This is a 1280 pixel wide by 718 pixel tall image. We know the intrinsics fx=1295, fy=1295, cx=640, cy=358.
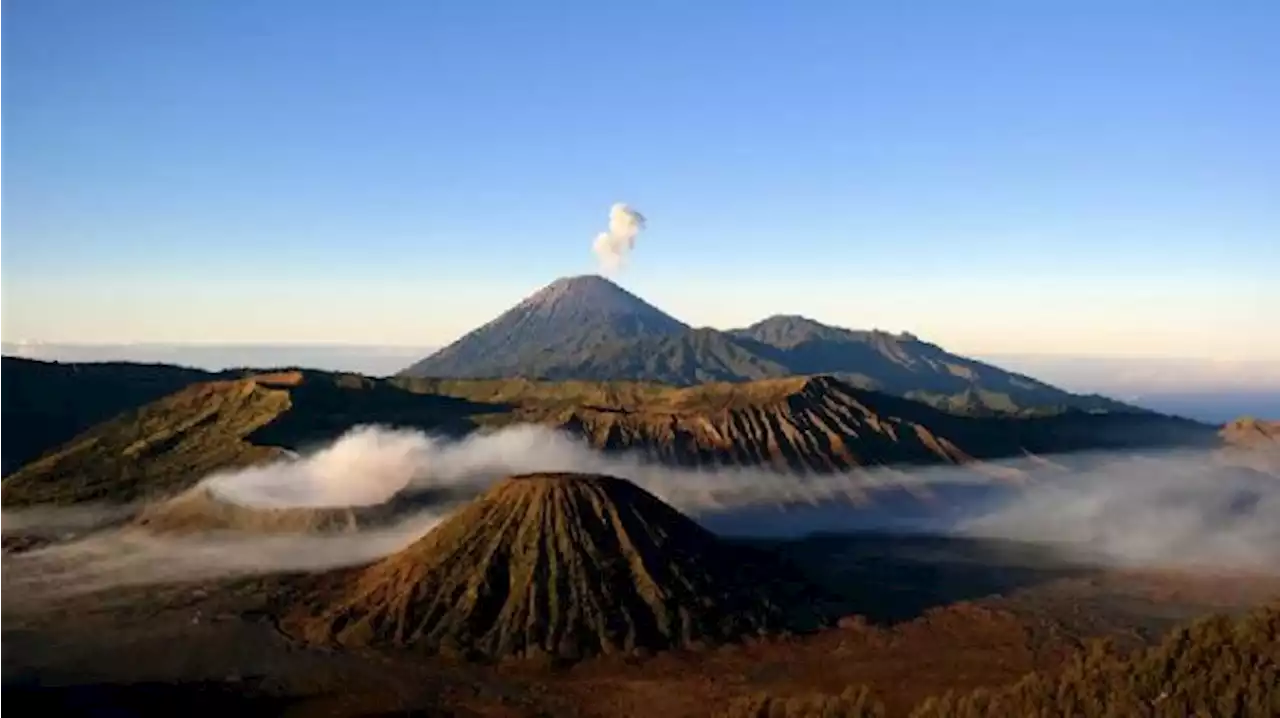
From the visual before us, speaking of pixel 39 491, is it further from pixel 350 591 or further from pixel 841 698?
pixel 841 698

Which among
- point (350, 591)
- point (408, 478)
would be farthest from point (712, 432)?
point (350, 591)

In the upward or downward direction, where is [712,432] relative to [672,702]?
upward

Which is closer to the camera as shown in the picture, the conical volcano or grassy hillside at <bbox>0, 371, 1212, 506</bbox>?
the conical volcano

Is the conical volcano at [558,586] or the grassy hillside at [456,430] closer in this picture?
the conical volcano at [558,586]

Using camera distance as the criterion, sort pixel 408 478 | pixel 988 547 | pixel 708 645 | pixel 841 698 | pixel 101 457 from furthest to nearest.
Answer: pixel 101 457 < pixel 408 478 < pixel 988 547 < pixel 708 645 < pixel 841 698

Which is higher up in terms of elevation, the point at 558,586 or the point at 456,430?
the point at 456,430

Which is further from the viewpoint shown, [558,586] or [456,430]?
→ [456,430]

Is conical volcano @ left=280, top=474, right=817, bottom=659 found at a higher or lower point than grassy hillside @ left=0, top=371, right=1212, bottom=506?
lower

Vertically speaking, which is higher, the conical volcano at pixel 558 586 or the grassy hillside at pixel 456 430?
the grassy hillside at pixel 456 430
